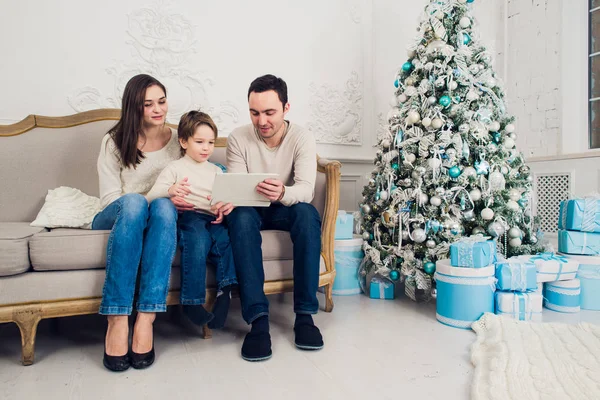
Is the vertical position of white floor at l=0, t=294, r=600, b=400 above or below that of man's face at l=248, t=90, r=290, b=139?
below

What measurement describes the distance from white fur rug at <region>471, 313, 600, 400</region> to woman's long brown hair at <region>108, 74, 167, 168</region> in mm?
1473

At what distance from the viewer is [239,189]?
61.9 inches

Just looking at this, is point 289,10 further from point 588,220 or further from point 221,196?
point 588,220

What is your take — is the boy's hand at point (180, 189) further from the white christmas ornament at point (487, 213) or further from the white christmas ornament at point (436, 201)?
the white christmas ornament at point (487, 213)

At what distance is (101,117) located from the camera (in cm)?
221

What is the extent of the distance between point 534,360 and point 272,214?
3.53 ft

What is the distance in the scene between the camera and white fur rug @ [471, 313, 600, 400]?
3.71 feet

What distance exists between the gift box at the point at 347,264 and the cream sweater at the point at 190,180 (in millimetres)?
855

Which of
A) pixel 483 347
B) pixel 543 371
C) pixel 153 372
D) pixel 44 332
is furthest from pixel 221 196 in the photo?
pixel 543 371

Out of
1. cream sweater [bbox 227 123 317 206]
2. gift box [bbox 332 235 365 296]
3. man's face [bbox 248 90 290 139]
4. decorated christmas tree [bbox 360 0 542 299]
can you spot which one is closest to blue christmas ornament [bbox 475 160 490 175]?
decorated christmas tree [bbox 360 0 542 299]

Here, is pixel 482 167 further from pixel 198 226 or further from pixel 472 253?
pixel 198 226

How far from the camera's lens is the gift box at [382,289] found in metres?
2.25

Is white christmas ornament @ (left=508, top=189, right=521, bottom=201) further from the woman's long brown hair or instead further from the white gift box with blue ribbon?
the woman's long brown hair

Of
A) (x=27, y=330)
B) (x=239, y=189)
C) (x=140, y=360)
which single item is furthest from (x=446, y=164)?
(x=27, y=330)
